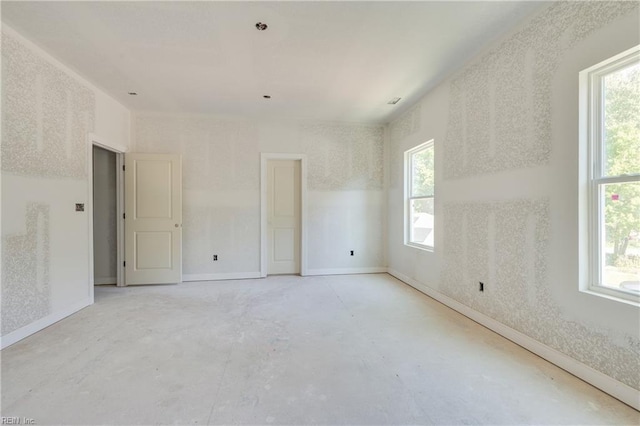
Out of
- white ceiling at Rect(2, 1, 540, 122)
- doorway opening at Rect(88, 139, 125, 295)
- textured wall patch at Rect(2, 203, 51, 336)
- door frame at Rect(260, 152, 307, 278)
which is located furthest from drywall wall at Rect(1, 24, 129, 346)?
door frame at Rect(260, 152, 307, 278)

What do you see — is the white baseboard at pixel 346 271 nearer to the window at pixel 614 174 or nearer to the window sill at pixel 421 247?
the window sill at pixel 421 247

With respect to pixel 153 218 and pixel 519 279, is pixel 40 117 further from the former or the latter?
pixel 519 279

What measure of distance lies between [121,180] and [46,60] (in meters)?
1.75

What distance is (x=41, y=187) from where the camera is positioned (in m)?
2.59

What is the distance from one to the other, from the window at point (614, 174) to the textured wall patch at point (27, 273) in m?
4.44

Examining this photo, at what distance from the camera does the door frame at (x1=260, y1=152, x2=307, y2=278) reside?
456cm

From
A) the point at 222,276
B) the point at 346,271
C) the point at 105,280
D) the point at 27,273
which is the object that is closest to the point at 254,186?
the point at 222,276

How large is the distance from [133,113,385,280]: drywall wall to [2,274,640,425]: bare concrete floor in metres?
1.51

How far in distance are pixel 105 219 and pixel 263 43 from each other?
142 inches

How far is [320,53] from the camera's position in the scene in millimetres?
2605

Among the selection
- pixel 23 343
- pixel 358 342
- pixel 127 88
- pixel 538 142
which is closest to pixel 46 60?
pixel 127 88

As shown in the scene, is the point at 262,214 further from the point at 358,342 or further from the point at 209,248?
the point at 358,342

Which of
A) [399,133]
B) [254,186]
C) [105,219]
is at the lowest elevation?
[105,219]

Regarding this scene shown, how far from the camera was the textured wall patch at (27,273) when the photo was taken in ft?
7.48
